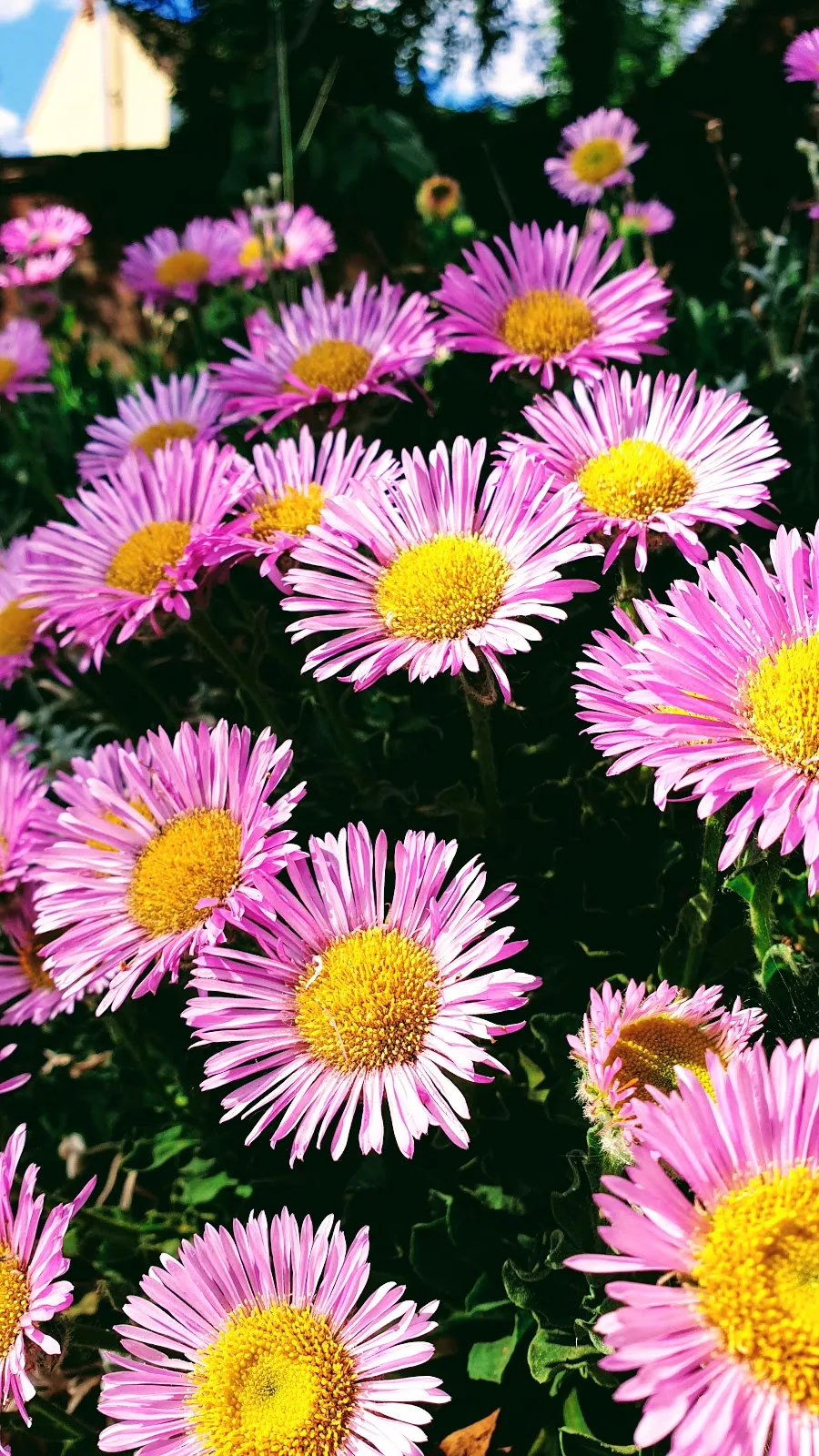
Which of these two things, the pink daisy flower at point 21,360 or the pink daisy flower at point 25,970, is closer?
the pink daisy flower at point 25,970

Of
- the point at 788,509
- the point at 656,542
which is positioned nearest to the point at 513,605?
the point at 656,542

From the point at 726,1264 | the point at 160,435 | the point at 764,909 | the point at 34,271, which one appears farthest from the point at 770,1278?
the point at 34,271

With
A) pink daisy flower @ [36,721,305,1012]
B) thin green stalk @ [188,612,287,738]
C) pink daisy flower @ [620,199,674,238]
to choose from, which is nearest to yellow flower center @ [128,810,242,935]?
pink daisy flower @ [36,721,305,1012]

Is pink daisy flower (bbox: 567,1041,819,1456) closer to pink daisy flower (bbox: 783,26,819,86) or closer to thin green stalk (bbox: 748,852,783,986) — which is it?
thin green stalk (bbox: 748,852,783,986)

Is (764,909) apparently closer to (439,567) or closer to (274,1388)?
(439,567)

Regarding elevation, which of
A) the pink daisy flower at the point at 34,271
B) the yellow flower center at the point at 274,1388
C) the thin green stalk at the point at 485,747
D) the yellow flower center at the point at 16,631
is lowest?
the yellow flower center at the point at 274,1388

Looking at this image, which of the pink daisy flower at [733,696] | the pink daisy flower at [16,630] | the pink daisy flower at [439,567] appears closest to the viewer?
the pink daisy flower at [733,696]

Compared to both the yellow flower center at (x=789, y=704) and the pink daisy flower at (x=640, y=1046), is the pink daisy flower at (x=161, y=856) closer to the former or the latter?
the pink daisy flower at (x=640, y=1046)

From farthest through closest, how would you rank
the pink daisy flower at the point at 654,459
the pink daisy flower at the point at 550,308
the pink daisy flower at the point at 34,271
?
the pink daisy flower at the point at 34,271, the pink daisy flower at the point at 550,308, the pink daisy flower at the point at 654,459

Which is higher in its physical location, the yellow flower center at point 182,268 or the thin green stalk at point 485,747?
the yellow flower center at point 182,268

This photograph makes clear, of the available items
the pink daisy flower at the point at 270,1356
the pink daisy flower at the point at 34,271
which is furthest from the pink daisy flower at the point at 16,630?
the pink daisy flower at the point at 34,271

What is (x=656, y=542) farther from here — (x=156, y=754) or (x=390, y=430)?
(x=390, y=430)
